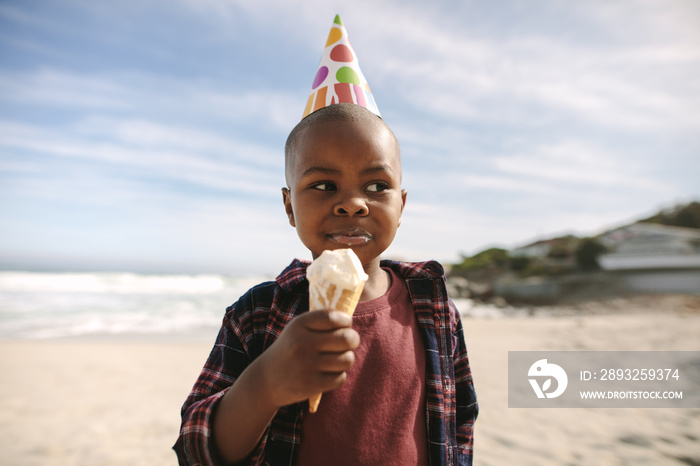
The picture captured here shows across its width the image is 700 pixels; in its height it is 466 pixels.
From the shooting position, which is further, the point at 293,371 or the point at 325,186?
the point at 325,186

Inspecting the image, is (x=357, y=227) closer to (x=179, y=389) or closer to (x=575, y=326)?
(x=179, y=389)

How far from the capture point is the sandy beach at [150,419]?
392 cm

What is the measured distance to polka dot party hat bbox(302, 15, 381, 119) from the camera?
5.86 ft

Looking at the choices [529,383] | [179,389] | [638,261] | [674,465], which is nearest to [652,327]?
[529,383]

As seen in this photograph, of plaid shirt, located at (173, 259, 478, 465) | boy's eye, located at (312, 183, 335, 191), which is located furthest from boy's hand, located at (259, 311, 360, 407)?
boy's eye, located at (312, 183, 335, 191)

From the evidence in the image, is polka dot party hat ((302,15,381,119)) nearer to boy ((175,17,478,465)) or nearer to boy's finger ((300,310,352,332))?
boy ((175,17,478,465))

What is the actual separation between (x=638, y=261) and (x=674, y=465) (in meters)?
31.8

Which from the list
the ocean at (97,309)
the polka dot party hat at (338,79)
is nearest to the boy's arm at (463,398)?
the polka dot party hat at (338,79)

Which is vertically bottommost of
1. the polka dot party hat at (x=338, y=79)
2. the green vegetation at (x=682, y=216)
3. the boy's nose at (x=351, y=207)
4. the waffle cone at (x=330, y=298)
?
the waffle cone at (x=330, y=298)

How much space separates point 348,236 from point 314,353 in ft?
1.75

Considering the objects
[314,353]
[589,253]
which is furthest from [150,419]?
[589,253]

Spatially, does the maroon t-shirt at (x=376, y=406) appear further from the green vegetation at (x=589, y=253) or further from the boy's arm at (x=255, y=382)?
the green vegetation at (x=589, y=253)

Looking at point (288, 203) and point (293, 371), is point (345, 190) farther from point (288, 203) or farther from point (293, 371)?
point (293, 371)

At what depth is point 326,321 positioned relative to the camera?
0.90 metres
